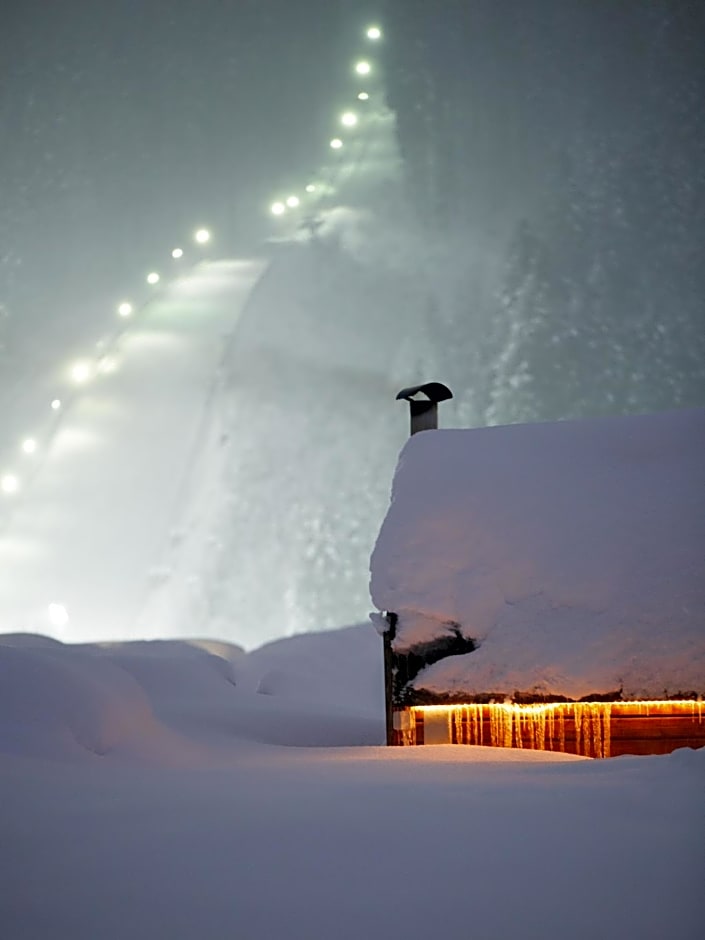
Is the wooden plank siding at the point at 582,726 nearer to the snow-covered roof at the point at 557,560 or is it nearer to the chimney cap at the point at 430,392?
the snow-covered roof at the point at 557,560

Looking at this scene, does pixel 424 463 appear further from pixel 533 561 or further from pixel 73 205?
pixel 73 205

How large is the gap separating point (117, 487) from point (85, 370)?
3.64 meters

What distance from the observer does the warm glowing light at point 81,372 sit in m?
29.2

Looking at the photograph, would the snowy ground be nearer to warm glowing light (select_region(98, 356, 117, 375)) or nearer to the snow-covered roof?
the snow-covered roof

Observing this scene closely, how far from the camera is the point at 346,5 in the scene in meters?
34.7

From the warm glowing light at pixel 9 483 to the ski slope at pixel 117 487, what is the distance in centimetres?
26

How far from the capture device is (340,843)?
3.41 meters

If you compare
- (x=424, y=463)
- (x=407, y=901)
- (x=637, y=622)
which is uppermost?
(x=424, y=463)

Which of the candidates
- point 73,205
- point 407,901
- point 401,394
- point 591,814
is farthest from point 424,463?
point 73,205

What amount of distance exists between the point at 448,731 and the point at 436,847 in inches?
170

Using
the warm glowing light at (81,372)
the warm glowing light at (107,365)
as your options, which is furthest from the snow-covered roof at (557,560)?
the warm glowing light at (107,365)

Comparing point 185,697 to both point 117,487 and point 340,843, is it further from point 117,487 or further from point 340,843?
point 117,487

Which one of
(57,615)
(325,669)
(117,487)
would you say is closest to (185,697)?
(325,669)

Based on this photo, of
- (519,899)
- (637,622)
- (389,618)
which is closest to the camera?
(519,899)
